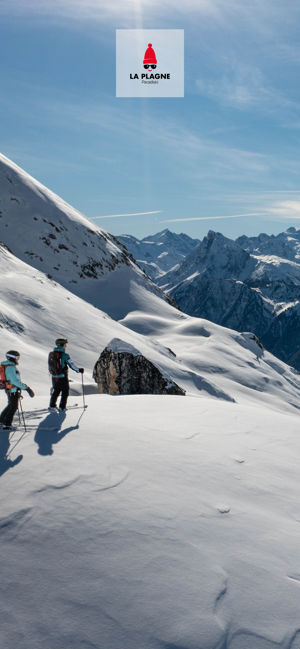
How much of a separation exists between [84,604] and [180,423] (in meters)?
6.03

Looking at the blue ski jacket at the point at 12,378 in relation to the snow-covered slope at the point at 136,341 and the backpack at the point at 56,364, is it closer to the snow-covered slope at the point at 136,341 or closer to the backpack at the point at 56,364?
the backpack at the point at 56,364

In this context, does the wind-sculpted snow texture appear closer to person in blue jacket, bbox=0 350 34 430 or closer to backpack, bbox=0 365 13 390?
person in blue jacket, bbox=0 350 34 430

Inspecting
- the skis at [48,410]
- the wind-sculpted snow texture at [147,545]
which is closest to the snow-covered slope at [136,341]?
the skis at [48,410]

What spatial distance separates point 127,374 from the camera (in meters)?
17.5

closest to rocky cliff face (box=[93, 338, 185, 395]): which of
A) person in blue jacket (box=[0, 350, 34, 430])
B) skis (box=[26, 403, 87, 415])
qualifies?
skis (box=[26, 403, 87, 415])

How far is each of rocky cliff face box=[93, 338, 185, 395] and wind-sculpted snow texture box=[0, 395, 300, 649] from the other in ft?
30.2

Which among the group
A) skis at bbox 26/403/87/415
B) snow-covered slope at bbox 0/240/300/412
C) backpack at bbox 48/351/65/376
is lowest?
snow-covered slope at bbox 0/240/300/412

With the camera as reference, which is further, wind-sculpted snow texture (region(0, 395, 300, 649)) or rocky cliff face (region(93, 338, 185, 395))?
rocky cliff face (region(93, 338, 185, 395))

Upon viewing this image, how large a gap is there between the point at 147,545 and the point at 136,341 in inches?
1567

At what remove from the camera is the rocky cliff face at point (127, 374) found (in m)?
17.5

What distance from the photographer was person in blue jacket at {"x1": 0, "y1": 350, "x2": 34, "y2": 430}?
9102mm

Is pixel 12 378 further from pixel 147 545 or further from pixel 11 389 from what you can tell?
pixel 147 545

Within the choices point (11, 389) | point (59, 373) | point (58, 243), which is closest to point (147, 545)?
point (11, 389)

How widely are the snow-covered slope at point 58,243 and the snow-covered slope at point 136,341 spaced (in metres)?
12.2
